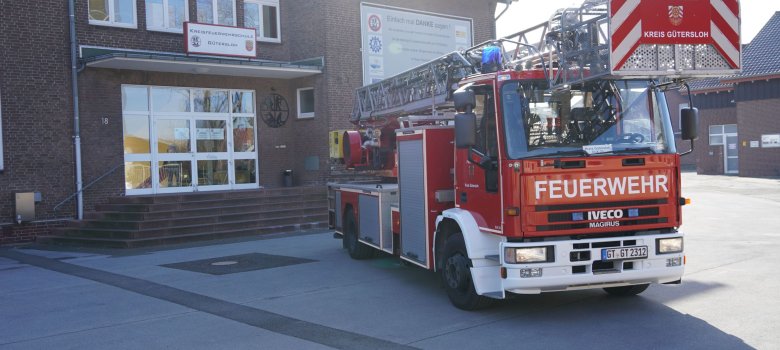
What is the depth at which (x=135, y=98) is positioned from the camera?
19016 millimetres

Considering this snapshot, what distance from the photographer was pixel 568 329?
7.11 m

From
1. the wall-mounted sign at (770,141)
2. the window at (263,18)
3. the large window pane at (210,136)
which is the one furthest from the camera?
the wall-mounted sign at (770,141)

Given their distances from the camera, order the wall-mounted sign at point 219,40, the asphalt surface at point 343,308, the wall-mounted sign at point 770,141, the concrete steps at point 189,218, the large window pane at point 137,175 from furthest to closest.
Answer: the wall-mounted sign at point 770,141 → the large window pane at point 137,175 → the wall-mounted sign at point 219,40 → the concrete steps at point 189,218 → the asphalt surface at point 343,308

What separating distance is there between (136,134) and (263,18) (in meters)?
5.14

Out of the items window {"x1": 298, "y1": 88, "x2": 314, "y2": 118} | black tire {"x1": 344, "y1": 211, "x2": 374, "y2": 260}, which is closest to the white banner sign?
window {"x1": 298, "y1": 88, "x2": 314, "y2": 118}

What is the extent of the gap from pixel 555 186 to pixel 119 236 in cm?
1187


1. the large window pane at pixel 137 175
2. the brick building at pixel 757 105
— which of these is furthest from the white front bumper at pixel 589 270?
the brick building at pixel 757 105

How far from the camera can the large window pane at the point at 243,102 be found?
20844 mm

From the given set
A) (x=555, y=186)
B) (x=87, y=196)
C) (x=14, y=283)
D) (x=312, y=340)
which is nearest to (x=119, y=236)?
(x=87, y=196)

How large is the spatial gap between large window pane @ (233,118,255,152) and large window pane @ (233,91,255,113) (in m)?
0.26

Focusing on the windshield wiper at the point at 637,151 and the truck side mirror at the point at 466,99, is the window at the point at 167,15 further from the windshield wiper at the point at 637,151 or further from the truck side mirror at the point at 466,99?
the windshield wiper at the point at 637,151

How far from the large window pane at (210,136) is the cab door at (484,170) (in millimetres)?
13264

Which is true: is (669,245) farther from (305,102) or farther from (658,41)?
(305,102)

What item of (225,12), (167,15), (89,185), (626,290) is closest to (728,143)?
(225,12)
